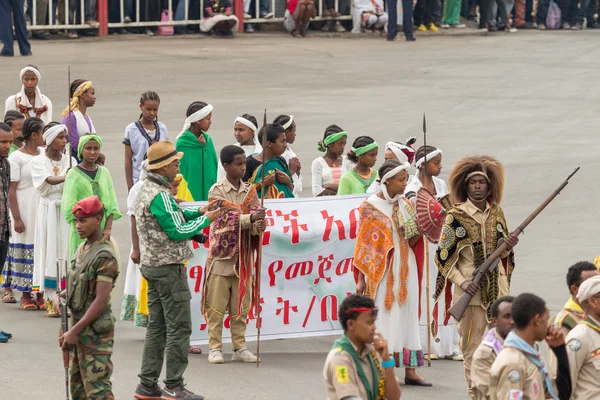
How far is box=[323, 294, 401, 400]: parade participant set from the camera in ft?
21.2

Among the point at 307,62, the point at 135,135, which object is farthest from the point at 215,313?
the point at 307,62

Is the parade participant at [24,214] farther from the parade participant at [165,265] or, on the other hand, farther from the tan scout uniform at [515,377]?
the tan scout uniform at [515,377]

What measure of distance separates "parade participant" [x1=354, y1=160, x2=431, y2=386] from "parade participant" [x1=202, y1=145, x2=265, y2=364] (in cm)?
89

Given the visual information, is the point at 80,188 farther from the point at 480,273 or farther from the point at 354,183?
the point at 480,273

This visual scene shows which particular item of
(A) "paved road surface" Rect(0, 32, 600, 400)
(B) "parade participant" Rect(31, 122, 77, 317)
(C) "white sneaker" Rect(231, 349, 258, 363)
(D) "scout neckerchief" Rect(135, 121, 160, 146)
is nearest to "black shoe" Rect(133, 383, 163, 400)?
(A) "paved road surface" Rect(0, 32, 600, 400)

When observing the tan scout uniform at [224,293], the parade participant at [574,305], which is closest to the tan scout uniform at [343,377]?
the parade participant at [574,305]

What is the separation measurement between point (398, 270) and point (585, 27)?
74.9 ft

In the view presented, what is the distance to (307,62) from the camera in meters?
24.4

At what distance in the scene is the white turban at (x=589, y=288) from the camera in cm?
739

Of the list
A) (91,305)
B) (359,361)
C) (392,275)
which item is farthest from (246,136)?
(359,361)

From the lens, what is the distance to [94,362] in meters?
8.12

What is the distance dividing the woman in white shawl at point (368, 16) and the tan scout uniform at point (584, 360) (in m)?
20.7

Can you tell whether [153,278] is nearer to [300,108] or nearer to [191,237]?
[191,237]

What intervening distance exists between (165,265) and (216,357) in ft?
5.34
